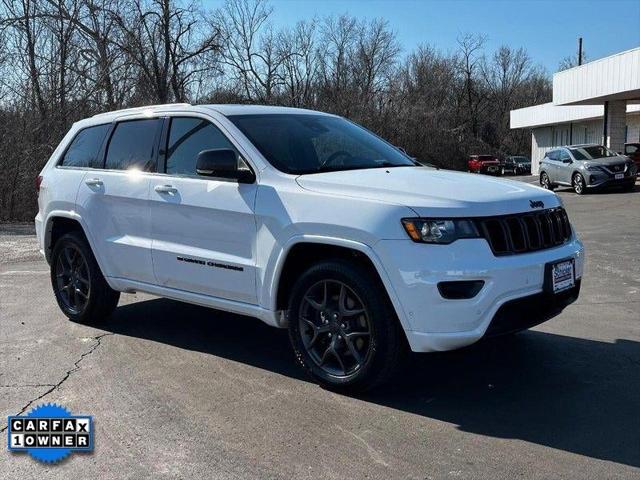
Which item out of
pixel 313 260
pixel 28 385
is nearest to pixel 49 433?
pixel 28 385

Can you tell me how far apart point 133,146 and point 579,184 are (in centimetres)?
1960

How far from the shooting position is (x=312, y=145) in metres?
5.09

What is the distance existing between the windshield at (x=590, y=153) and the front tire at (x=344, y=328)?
67.1ft

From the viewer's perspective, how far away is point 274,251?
14.5 feet

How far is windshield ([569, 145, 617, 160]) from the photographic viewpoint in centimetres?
2250

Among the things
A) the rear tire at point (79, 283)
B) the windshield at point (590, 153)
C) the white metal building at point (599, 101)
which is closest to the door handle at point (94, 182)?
the rear tire at point (79, 283)

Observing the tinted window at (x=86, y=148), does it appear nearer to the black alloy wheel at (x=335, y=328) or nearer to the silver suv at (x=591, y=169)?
the black alloy wheel at (x=335, y=328)

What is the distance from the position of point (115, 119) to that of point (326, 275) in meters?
2.98

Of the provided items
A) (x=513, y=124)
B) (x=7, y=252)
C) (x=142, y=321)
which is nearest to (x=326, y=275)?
(x=142, y=321)

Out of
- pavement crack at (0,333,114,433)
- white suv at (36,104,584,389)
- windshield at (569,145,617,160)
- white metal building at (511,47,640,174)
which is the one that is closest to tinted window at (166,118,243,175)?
white suv at (36,104,584,389)

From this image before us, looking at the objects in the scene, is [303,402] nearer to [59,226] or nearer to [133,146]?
[133,146]

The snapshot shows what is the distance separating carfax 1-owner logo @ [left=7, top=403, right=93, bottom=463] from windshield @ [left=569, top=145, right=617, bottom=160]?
21.6 m

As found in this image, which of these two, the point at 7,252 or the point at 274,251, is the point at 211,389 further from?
the point at 7,252

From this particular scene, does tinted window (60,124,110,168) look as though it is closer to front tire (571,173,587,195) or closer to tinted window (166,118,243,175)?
tinted window (166,118,243,175)
